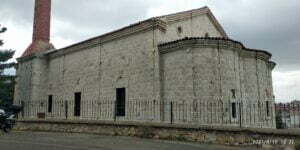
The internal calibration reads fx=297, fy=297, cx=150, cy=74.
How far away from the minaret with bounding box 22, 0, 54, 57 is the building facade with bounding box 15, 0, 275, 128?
1221 millimetres

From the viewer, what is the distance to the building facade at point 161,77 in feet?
48.2

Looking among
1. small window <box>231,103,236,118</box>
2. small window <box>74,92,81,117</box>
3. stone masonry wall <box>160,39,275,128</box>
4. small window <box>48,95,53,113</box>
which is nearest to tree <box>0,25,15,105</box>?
small window <box>48,95,53,113</box>

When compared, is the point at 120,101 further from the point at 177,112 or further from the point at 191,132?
the point at 191,132

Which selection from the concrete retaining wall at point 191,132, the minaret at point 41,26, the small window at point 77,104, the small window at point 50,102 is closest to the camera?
the concrete retaining wall at point 191,132

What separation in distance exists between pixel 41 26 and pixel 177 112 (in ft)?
50.1

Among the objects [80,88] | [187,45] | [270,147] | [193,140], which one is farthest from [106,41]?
[270,147]

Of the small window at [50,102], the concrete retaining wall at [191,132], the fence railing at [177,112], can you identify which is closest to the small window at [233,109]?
the fence railing at [177,112]

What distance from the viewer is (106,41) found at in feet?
62.4

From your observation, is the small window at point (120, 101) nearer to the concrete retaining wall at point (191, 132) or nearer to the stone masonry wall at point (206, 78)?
the stone masonry wall at point (206, 78)

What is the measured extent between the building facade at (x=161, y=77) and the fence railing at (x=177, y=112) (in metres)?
0.05

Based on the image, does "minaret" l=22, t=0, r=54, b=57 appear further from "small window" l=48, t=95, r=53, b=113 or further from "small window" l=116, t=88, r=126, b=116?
"small window" l=116, t=88, r=126, b=116

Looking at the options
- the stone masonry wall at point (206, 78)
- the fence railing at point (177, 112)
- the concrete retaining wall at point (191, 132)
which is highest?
the stone masonry wall at point (206, 78)

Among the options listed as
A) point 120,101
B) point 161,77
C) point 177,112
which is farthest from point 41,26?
point 177,112

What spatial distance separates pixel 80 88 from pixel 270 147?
46.3ft
